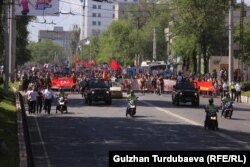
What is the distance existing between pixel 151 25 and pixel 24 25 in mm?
50187

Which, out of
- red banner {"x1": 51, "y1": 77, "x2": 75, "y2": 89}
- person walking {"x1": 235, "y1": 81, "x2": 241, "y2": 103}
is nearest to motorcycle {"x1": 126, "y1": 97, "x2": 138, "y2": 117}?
person walking {"x1": 235, "y1": 81, "x2": 241, "y2": 103}

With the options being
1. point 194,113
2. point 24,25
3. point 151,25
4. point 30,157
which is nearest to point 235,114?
point 194,113

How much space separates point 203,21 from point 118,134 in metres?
53.9

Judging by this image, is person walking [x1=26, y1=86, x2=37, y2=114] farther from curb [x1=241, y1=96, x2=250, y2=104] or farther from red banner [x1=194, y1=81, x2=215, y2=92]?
red banner [x1=194, y1=81, x2=215, y2=92]

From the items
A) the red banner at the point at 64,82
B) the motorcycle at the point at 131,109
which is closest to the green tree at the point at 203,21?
the red banner at the point at 64,82

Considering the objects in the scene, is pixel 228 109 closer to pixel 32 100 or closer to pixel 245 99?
pixel 32 100

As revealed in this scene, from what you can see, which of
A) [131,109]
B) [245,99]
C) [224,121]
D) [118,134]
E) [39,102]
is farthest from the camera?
[245,99]

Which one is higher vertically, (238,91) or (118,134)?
(238,91)

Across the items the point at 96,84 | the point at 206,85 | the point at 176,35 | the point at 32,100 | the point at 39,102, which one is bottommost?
the point at 39,102

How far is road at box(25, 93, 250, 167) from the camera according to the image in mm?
20453

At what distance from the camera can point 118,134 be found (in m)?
25.8

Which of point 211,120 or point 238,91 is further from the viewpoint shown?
point 238,91

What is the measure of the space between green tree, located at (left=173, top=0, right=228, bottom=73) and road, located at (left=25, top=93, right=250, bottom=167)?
4040cm

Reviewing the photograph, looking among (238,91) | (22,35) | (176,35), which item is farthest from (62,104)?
(176,35)
